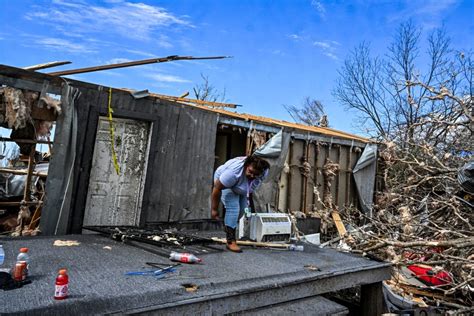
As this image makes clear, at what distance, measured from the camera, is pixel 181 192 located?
7.50 meters

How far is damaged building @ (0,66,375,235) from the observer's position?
5.79 metres

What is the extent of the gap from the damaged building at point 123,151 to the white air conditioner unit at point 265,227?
2.64 m

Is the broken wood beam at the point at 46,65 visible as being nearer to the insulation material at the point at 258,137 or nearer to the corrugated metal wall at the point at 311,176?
the insulation material at the point at 258,137

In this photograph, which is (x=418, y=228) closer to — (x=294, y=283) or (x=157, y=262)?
(x=294, y=283)

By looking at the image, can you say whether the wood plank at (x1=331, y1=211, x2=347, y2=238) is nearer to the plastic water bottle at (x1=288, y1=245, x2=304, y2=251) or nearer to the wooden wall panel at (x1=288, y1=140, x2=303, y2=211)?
the wooden wall panel at (x1=288, y1=140, x2=303, y2=211)

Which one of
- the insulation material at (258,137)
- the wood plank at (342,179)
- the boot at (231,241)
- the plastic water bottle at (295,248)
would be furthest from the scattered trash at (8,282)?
the wood plank at (342,179)

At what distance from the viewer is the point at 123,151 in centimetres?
682

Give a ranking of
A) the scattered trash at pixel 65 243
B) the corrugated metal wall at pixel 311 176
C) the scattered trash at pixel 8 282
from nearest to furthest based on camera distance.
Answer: the scattered trash at pixel 8 282, the scattered trash at pixel 65 243, the corrugated metal wall at pixel 311 176

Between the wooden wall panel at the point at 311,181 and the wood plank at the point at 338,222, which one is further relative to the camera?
the wooden wall panel at the point at 311,181

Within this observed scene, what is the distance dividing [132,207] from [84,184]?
108 cm

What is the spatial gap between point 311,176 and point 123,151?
17.9 feet

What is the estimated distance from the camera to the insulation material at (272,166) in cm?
874

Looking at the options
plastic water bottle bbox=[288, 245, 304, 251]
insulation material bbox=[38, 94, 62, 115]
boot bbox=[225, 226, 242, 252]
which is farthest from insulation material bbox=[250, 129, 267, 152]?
boot bbox=[225, 226, 242, 252]

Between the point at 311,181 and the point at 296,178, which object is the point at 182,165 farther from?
the point at 311,181
